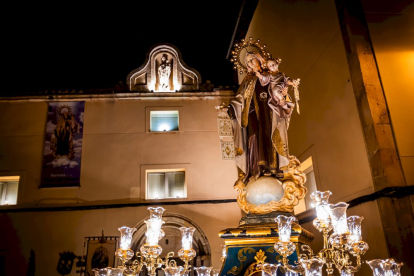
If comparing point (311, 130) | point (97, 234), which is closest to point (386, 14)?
point (311, 130)

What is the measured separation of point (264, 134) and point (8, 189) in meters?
10.8

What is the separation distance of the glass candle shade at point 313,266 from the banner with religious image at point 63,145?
1061 cm

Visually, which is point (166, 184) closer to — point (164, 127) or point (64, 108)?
point (164, 127)

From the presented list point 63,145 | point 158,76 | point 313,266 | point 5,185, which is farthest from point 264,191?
point 5,185

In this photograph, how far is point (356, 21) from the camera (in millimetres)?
7695

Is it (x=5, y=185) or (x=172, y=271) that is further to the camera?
(x=5, y=185)

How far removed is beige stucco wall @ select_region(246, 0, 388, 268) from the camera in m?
7.26

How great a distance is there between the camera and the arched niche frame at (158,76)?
46.3 ft

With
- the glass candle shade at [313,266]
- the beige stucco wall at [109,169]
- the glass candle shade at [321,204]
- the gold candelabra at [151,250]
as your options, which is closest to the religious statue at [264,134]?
the glass candle shade at [321,204]

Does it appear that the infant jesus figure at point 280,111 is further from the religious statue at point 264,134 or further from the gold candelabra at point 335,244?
the gold candelabra at point 335,244

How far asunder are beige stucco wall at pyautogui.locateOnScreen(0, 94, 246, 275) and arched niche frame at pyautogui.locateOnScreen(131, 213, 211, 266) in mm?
190

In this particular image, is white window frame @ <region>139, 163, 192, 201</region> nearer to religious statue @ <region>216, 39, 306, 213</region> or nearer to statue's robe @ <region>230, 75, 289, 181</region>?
religious statue @ <region>216, 39, 306, 213</region>

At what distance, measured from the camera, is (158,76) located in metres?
14.3

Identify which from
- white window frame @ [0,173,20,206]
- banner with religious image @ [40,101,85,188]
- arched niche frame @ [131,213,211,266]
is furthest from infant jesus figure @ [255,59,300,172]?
white window frame @ [0,173,20,206]
